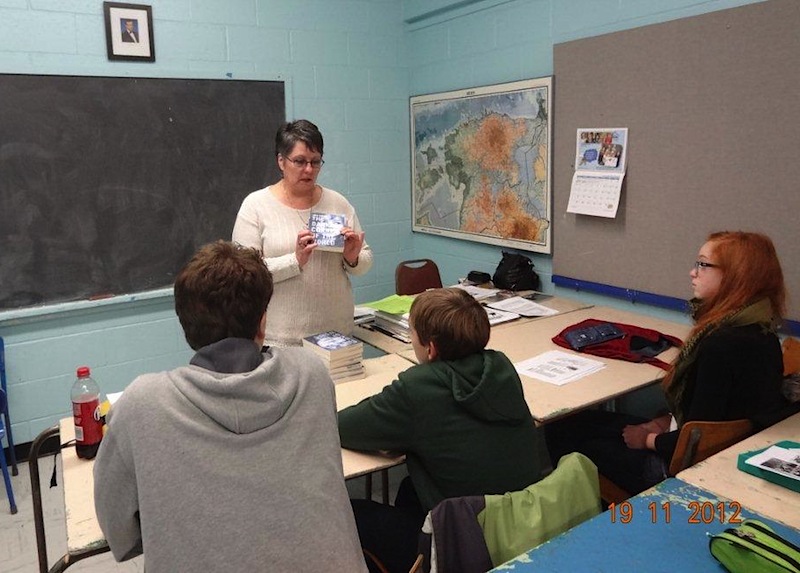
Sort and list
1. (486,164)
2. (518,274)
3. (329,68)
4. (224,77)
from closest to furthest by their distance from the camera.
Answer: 1. (518,274)
2. (224,77)
3. (486,164)
4. (329,68)

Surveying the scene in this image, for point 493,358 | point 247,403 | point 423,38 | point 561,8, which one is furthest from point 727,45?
point 247,403

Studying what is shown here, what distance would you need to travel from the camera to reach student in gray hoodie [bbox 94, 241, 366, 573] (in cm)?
114

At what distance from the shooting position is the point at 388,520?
1.77m

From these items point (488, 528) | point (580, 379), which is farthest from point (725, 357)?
point (488, 528)

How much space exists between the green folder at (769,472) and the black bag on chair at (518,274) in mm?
1899

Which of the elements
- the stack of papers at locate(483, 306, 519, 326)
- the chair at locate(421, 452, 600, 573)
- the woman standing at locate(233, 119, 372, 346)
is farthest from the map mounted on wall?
the chair at locate(421, 452, 600, 573)

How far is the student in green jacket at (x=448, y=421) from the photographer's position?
1.59 m

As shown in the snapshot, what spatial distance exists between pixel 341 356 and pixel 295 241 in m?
0.55

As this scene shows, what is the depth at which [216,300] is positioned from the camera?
1.27 metres

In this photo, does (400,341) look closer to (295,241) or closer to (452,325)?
(295,241)

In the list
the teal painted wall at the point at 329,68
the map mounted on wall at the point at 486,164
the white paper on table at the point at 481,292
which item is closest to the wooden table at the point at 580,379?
the teal painted wall at the point at 329,68

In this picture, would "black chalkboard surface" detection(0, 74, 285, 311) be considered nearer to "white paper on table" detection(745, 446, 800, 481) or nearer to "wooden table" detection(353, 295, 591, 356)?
"wooden table" detection(353, 295, 591, 356)

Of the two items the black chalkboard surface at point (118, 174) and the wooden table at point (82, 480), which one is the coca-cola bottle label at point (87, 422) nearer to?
the wooden table at point (82, 480)

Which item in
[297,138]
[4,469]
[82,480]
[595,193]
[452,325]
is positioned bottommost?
[4,469]
